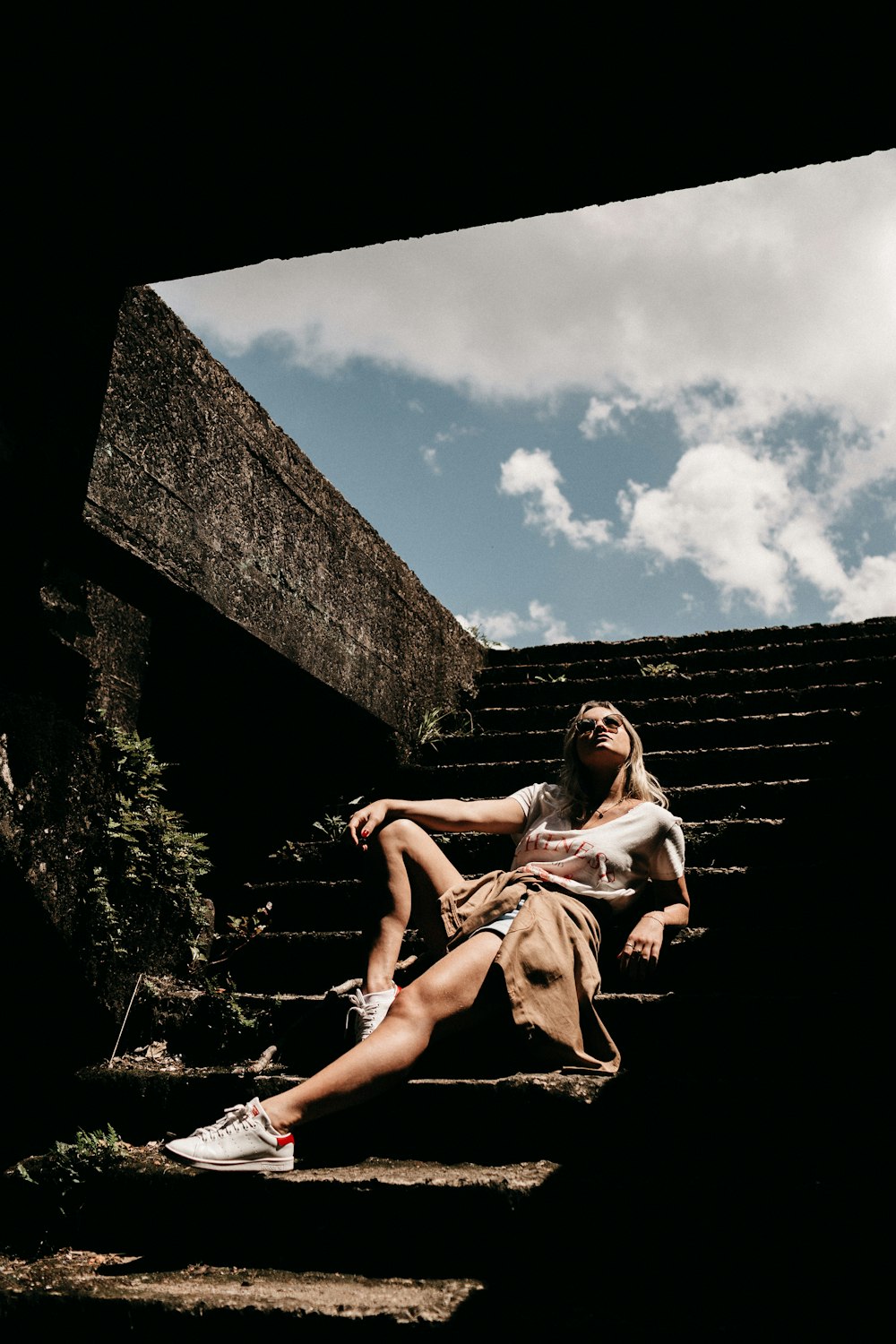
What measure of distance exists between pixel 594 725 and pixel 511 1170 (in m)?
1.54

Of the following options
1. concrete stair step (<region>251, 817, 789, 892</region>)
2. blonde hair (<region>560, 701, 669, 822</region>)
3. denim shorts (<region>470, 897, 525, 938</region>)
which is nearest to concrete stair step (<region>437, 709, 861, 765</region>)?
concrete stair step (<region>251, 817, 789, 892</region>)

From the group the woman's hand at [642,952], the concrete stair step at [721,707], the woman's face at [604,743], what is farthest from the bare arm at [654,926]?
the concrete stair step at [721,707]

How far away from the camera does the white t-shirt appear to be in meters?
3.08

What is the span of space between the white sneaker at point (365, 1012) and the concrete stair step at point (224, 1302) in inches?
24.2

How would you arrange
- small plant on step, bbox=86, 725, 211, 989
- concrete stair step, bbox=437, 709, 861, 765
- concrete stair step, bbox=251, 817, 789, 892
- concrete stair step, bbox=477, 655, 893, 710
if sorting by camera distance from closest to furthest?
small plant on step, bbox=86, 725, 211, 989
concrete stair step, bbox=251, 817, 789, 892
concrete stair step, bbox=437, 709, 861, 765
concrete stair step, bbox=477, 655, 893, 710

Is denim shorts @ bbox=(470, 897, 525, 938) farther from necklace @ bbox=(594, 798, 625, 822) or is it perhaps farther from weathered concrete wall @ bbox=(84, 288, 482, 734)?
weathered concrete wall @ bbox=(84, 288, 482, 734)

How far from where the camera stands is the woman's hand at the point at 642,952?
291 cm

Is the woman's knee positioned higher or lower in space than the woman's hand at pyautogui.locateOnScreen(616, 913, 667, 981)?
higher

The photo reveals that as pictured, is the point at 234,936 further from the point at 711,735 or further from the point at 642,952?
the point at 711,735

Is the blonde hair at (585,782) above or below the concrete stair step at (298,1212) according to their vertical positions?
above

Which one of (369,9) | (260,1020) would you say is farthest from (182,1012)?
(369,9)

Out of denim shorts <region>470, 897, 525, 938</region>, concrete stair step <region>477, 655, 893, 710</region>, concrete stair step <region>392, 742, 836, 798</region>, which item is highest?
concrete stair step <region>477, 655, 893, 710</region>

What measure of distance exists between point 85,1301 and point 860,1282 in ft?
4.98

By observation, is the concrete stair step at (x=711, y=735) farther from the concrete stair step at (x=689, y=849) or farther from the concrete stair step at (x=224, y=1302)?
the concrete stair step at (x=224, y=1302)
